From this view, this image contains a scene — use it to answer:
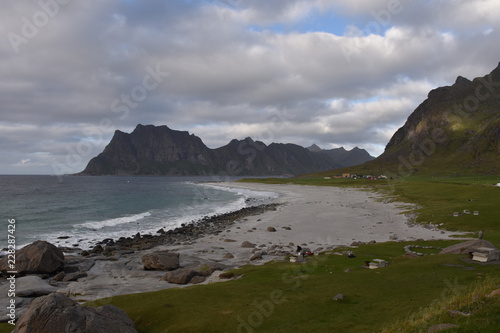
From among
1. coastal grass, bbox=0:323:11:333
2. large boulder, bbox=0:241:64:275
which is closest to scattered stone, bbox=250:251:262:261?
large boulder, bbox=0:241:64:275

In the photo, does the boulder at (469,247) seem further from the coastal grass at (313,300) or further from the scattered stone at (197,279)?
the scattered stone at (197,279)

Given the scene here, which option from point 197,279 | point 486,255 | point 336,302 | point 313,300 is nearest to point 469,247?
point 486,255

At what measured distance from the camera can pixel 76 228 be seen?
65875 millimetres

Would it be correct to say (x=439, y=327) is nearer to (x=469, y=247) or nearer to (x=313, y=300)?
(x=313, y=300)

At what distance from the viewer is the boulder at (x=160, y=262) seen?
34716 mm

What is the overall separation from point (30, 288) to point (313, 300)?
23.4 meters

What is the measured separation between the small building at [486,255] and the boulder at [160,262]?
90.7 ft

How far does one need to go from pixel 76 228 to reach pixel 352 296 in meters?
63.3

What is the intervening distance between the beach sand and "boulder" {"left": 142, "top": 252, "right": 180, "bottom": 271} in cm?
98

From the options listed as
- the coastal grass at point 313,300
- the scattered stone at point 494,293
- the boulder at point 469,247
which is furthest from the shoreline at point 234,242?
the scattered stone at point 494,293

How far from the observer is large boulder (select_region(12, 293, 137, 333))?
13578 millimetres

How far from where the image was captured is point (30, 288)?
2650 cm

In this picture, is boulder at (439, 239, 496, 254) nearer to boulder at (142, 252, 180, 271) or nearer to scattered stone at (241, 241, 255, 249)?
scattered stone at (241, 241, 255, 249)

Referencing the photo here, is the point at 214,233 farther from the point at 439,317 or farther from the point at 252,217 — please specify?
the point at 439,317
